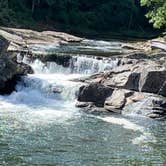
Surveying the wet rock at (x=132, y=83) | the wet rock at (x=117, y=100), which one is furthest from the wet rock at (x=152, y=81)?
the wet rock at (x=117, y=100)

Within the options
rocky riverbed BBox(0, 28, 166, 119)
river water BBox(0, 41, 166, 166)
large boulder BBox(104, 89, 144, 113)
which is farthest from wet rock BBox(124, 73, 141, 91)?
river water BBox(0, 41, 166, 166)

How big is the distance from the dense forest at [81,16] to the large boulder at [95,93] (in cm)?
3317

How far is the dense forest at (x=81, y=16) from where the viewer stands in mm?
68062

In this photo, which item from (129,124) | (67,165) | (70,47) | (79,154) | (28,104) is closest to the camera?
(67,165)

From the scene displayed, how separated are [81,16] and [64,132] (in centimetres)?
Result: 5199

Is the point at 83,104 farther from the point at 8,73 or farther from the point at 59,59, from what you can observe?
the point at 59,59

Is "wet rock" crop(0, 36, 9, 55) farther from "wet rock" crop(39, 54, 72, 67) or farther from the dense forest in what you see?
the dense forest

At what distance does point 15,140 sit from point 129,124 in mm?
6678

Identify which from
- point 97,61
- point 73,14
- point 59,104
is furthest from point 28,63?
point 73,14

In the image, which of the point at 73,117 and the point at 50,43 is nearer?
the point at 73,117

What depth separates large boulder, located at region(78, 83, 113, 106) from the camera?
30375 millimetres

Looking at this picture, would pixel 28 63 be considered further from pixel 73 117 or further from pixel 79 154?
pixel 79 154

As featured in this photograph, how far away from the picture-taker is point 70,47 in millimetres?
45906

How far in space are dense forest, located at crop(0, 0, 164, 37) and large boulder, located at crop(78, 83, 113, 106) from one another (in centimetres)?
3317
